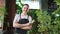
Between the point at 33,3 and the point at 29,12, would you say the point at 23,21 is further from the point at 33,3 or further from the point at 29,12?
the point at 33,3

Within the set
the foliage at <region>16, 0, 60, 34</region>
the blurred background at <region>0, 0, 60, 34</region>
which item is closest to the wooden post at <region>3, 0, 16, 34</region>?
the blurred background at <region>0, 0, 60, 34</region>

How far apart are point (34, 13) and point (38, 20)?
0.18 meters

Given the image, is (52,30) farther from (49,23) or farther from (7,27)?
(7,27)

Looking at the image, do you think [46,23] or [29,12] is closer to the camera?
[46,23]

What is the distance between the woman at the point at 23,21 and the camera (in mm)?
3693

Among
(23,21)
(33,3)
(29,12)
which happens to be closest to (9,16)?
(23,21)

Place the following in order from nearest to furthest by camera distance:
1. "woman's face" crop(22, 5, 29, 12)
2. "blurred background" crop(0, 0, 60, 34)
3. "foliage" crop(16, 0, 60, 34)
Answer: "foliage" crop(16, 0, 60, 34) → "blurred background" crop(0, 0, 60, 34) → "woman's face" crop(22, 5, 29, 12)

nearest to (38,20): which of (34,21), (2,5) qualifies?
(34,21)

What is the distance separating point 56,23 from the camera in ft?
10.2

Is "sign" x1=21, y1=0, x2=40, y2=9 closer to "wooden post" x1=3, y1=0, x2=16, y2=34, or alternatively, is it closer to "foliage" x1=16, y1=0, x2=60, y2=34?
"foliage" x1=16, y1=0, x2=60, y2=34

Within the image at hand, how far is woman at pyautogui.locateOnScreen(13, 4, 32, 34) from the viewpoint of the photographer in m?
3.69

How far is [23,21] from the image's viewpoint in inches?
146

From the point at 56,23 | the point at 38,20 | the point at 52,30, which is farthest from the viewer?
the point at 38,20

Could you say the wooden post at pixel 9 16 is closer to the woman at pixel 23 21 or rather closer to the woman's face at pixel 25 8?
the woman at pixel 23 21
